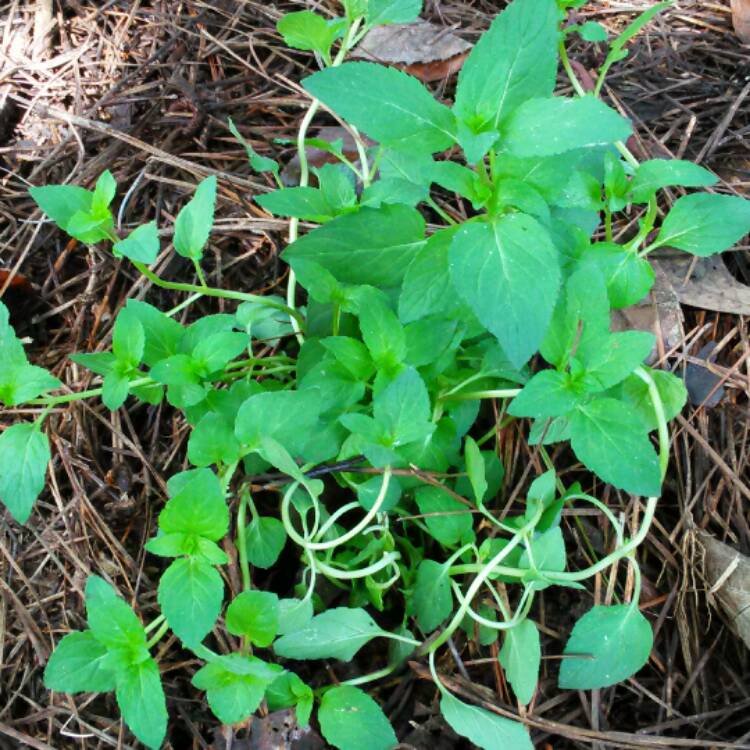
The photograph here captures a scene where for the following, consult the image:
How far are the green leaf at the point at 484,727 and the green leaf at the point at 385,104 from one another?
3.36 ft

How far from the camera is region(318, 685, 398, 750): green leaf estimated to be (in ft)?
4.59

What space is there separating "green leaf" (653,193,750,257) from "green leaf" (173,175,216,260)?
3.18 ft

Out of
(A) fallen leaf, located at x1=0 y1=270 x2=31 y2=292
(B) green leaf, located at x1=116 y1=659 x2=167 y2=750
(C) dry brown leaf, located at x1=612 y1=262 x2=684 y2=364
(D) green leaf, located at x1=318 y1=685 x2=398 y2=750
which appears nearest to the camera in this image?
(B) green leaf, located at x1=116 y1=659 x2=167 y2=750

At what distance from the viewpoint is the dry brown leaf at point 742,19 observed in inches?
91.5

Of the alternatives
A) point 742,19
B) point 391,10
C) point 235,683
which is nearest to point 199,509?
point 235,683

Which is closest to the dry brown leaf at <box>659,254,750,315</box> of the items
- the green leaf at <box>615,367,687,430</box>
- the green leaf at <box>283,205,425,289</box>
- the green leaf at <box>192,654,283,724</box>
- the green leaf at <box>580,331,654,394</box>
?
the green leaf at <box>615,367,687,430</box>

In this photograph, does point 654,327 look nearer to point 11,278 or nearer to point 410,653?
point 410,653

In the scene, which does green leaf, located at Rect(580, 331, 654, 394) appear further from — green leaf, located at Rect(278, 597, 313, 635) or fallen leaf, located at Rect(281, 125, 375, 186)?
fallen leaf, located at Rect(281, 125, 375, 186)

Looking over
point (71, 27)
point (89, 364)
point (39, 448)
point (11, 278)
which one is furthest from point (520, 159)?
point (71, 27)

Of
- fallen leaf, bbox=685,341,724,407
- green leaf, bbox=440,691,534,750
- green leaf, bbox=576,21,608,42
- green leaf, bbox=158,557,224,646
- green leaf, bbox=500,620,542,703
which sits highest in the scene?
green leaf, bbox=576,21,608,42

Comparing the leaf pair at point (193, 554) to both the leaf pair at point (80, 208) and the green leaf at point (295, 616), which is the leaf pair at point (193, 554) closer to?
the green leaf at point (295, 616)

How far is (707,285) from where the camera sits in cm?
194

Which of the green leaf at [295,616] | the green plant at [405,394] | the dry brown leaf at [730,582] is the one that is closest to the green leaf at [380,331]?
the green plant at [405,394]

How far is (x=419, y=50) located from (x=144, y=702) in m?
1.91
